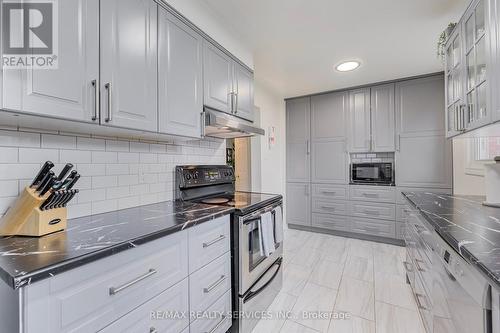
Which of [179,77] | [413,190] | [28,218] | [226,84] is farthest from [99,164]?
[413,190]

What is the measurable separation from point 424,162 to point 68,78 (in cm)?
400

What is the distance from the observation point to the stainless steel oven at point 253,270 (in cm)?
159

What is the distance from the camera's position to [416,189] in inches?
130

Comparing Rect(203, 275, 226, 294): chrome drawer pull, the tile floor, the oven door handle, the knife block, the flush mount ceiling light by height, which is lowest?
the tile floor

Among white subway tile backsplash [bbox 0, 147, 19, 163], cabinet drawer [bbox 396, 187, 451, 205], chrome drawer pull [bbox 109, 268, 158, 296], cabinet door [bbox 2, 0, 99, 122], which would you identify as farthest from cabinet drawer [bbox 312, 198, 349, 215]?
white subway tile backsplash [bbox 0, 147, 19, 163]

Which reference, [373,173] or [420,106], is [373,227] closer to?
[373,173]

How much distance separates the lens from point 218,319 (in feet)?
4.83

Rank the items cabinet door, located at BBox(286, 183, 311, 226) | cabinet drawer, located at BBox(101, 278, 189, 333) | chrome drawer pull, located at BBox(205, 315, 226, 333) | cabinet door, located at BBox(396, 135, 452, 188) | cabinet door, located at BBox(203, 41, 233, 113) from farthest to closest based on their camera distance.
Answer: cabinet door, located at BBox(286, 183, 311, 226) → cabinet door, located at BBox(396, 135, 452, 188) → cabinet door, located at BBox(203, 41, 233, 113) → chrome drawer pull, located at BBox(205, 315, 226, 333) → cabinet drawer, located at BBox(101, 278, 189, 333)

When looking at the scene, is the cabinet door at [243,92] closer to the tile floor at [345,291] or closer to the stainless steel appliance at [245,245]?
the stainless steel appliance at [245,245]

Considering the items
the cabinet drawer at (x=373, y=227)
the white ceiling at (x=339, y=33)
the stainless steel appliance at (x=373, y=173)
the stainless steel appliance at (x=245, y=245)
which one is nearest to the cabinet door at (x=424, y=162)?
the stainless steel appliance at (x=373, y=173)

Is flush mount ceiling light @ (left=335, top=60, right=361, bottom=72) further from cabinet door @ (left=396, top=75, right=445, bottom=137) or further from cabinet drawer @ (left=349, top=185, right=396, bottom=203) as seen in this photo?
cabinet drawer @ (left=349, top=185, right=396, bottom=203)

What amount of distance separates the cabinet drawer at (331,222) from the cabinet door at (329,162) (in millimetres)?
595

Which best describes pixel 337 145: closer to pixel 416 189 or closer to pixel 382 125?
pixel 382 125

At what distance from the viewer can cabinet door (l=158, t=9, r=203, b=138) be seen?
150cm
